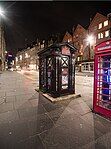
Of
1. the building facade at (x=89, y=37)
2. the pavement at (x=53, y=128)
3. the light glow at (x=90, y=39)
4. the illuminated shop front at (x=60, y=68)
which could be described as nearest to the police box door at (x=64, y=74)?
the illuminated shop front at (x=60, y=68)

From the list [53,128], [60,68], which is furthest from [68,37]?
[53,128]

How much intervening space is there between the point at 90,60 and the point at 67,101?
33868 millimetres

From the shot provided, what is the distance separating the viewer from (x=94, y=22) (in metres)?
38.8

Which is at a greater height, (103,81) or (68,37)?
(68,37)

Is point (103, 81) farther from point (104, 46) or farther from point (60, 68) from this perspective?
point (60, 68)

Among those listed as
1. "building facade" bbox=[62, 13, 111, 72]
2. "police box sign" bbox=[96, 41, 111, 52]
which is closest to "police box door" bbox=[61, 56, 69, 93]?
"police box sign" bbox=[96, 41, 111, 52]

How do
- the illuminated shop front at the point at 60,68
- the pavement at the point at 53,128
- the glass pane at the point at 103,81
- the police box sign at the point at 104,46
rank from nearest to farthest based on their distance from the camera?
the pavement at the point at 53,128 → the police box sign at the point at 104,46 → the glass pane at the point at 103,81 → the illuminated shop front at the point at 60,68

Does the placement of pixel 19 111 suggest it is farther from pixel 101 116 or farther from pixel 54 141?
pixel 101 116

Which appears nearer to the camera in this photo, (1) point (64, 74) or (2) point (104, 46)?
(2) point (104, 46)

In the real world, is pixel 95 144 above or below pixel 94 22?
below

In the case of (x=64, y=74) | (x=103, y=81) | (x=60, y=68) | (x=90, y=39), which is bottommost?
(x=103, y=81)

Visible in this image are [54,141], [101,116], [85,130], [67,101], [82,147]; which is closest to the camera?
[82,147]

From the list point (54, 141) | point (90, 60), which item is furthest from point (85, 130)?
point (90, 60)

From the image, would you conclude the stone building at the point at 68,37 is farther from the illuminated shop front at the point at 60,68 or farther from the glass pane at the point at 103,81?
the glass pane at the point at 103,81
